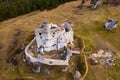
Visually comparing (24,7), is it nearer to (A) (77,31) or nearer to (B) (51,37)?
(A) (77,31)

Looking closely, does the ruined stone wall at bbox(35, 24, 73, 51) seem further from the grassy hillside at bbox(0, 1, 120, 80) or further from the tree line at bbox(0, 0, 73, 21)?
the tree line at bbox(0, 0, 73, 21)

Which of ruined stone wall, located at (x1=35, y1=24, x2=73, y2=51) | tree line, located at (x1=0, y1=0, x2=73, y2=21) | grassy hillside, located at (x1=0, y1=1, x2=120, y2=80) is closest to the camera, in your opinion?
grassy hillside, located at (x1=0, y1=1, x2=120, y2=80)

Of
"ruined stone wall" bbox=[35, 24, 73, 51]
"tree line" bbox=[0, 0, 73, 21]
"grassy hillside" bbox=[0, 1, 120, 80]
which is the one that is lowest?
"tree line" bbox=[0, 0, 73, 21]

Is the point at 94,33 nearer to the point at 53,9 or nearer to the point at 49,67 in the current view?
the point at 49,67

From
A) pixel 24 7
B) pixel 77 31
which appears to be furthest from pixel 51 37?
pixel 24 7

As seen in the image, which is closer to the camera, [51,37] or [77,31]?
[51,37]

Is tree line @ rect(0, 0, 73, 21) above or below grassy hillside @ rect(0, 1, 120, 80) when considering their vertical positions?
below

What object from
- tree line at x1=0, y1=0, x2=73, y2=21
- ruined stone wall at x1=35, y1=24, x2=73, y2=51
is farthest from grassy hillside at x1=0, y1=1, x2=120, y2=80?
ruined stone wall at x1=35, y1=24, x2=73, y2=51

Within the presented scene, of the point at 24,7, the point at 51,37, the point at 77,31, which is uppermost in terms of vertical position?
the point at 51,37

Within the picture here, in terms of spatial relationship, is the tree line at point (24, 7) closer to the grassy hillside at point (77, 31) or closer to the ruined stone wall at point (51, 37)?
the grassy hillside at point (77, 31)

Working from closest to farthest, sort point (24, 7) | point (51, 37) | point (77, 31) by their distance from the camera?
point (51, 37)
point (77, 31)
point (24, 7)
